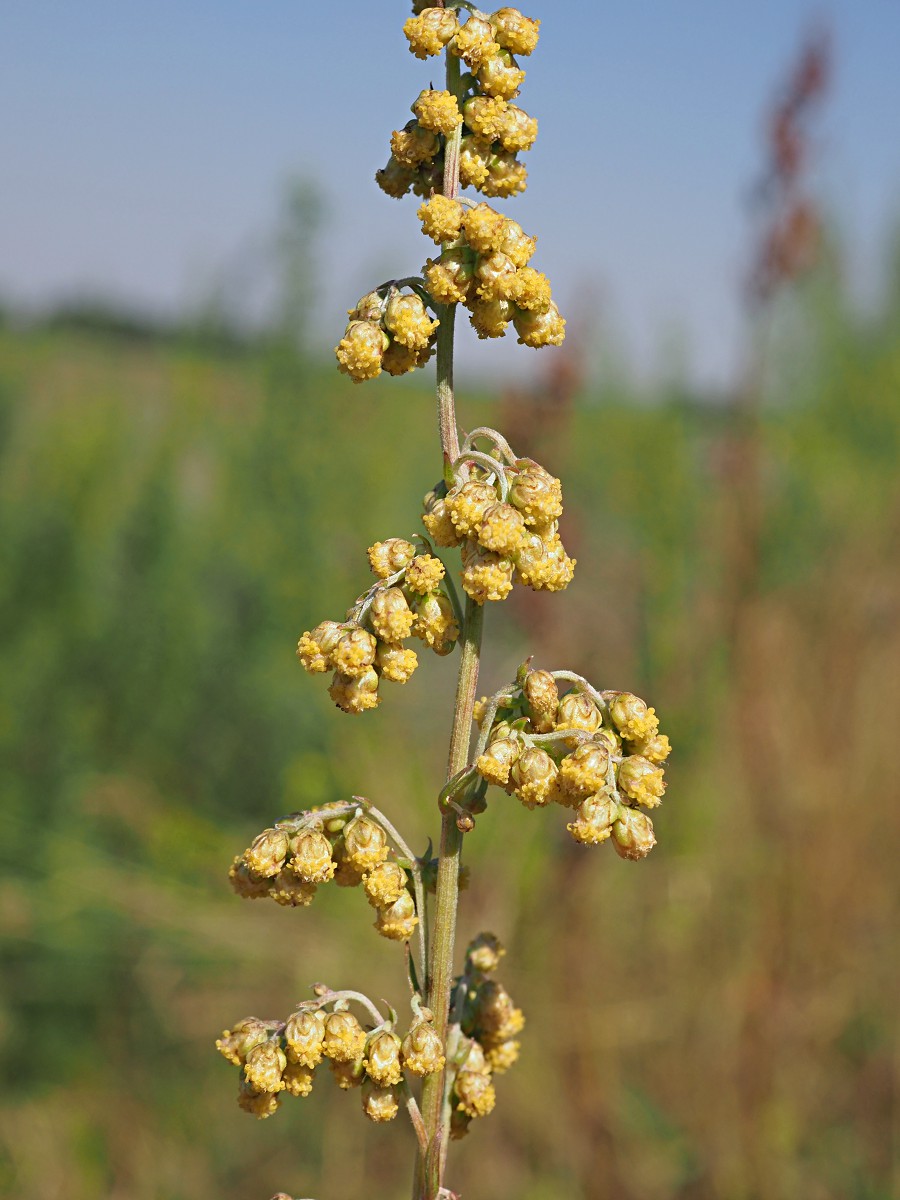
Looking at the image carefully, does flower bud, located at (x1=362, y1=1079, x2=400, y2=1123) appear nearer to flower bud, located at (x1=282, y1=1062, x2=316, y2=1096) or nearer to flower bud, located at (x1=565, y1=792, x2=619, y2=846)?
flower bud, located at (x1=282, y1=1062, x2=316, y2=1096)

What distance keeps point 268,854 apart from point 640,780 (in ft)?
1.51

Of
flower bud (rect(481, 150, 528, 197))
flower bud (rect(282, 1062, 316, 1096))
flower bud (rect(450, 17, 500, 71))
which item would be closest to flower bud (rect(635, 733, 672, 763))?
flower bud (rect(282, 1062, 316, 1096))

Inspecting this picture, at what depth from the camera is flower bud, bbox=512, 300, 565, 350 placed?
1218mm

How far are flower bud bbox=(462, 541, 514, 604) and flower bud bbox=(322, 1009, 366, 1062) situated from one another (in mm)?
527

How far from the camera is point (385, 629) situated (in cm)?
120

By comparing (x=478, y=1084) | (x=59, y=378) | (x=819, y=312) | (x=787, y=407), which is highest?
(x=819, y=312)

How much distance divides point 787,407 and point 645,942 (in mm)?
6004

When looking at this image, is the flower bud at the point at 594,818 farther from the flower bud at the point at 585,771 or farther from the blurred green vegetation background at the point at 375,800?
the blurred green vegetation background at the point at 375,800

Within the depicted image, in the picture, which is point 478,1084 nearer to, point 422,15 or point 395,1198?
point 422,15

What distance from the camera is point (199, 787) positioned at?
652 cm

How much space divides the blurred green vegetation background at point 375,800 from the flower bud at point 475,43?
2.67m

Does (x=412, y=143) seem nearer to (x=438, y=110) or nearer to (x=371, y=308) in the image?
(x=438, y=110)

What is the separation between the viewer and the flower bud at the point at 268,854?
4.13 ft

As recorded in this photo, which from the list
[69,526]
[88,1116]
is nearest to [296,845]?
[88,1116]
